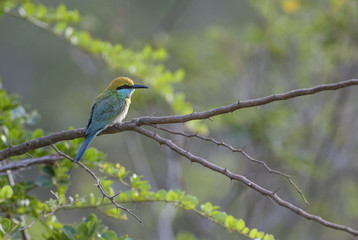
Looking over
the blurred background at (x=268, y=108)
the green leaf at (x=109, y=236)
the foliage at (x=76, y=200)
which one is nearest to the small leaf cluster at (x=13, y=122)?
the foliage at (x=76, y=200)

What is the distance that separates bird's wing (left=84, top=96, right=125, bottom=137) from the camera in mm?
2426

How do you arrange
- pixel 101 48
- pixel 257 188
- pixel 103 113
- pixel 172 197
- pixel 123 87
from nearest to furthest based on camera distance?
pixel 257 188, pixel 172 197, pixel 103 113, pixel 123 87, pixel 101 48

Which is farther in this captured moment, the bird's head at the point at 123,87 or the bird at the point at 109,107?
the bird's head at the point at 123,87

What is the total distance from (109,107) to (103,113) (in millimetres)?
153

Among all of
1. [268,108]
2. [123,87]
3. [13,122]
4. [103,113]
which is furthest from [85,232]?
[268,108]

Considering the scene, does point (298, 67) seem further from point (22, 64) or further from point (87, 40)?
point (22, 64)

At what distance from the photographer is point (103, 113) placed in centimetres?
279

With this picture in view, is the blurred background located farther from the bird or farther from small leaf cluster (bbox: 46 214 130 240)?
small leaf cluster (bbox: 46 214 130 240)

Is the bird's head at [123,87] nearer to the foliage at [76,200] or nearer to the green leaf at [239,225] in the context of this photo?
the foliage at [76,200]

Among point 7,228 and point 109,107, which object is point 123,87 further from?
point 7,228

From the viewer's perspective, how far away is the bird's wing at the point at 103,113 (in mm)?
2426

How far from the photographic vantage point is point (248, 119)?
15.0ft

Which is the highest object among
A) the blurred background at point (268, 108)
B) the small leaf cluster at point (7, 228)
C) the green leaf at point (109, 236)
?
the blurred background at point (268, 108)

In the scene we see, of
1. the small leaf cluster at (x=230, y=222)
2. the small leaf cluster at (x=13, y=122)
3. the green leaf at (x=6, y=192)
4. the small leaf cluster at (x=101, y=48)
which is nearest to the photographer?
the green leaf at (x=6, y=192)
